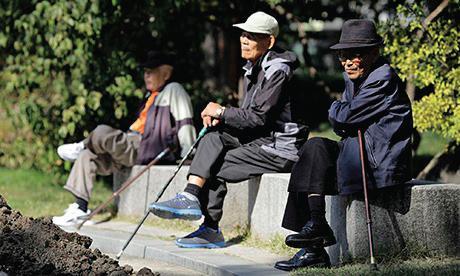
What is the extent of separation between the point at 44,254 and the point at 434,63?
418 cm

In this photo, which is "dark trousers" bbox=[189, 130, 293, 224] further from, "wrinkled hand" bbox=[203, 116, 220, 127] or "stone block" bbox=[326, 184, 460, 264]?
"stone block" bbox=[326, 184, 460, 264]

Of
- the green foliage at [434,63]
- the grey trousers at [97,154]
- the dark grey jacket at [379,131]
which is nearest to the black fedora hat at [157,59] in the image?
the grey trousers at [97,154]

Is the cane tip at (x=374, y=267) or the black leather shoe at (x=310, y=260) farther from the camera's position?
the black leather shoe at (x=310, y=260)

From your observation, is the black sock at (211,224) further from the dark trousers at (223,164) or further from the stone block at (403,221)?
the stone block at (403,221)

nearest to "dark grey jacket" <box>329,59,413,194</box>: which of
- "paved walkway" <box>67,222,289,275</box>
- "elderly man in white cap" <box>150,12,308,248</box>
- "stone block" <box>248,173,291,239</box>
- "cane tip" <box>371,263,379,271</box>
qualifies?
"cane tip" <box>371,263,379,271</box>

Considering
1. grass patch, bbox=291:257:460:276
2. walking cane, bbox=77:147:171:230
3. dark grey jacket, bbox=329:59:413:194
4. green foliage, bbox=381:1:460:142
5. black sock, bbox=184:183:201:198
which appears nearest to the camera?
grass patch, bbox=291:257:460:276

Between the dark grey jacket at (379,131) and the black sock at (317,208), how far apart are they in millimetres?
156

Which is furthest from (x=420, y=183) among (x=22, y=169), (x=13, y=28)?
(x=22, y=169)

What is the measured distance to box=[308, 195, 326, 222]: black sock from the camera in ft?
22.0

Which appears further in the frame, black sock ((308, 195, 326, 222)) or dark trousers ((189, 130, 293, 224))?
dark trousers ((189, 130, 293, 224))

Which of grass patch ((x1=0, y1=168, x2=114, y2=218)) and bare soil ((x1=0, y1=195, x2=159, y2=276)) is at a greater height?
bare soil ((x1=0, y1=195, x2=159, y2=276))

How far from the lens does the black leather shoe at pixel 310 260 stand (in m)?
6.77

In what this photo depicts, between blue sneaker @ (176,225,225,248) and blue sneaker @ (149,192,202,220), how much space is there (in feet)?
1.32

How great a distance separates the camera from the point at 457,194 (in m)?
6.92
